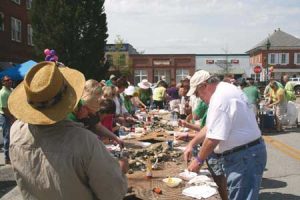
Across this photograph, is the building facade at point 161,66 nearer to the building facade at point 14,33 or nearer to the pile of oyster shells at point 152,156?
the building facade at point 14,33

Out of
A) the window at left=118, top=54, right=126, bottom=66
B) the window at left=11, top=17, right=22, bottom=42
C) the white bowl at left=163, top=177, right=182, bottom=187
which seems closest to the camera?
the white bowl at left=163, top=177, right=182, bottom=187

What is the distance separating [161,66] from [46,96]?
67050mm

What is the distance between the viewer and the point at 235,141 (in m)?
3.64

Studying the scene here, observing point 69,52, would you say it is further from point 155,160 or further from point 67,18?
point 155,160

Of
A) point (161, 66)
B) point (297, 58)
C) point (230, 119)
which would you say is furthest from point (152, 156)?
point (297, 58)

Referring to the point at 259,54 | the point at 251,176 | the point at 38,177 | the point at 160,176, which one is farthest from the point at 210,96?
the point at 259,54

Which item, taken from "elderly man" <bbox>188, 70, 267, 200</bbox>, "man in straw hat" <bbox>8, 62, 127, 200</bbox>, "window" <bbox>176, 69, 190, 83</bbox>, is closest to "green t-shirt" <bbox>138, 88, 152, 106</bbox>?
"elderly man" <bbox>188, 70, 267, 200</bbox>

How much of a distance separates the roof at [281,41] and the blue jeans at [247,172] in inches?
2695

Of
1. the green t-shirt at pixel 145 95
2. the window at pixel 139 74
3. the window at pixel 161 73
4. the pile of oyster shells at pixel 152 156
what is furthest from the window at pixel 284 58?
the pile of oyster shells at pixel 152 156

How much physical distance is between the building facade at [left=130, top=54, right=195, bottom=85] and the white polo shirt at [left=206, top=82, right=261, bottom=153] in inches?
2539

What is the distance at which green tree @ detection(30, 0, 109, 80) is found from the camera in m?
24.5

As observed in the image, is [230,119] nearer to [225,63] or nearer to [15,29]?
[15,29]

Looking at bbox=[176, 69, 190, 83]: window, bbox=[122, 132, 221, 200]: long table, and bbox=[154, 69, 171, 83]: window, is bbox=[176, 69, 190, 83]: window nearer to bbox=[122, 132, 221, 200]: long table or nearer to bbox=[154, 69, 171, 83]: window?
bbox=[154, 69, 171, 83]: window

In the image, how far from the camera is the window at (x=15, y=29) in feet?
93.2
